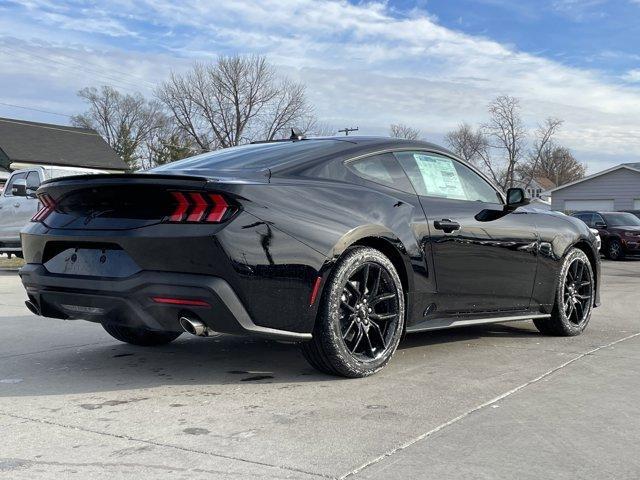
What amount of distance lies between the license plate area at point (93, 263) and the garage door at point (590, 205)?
38146 millimetres

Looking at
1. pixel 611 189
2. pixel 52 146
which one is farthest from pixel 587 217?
pixel 52 146

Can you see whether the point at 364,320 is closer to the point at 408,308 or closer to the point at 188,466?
the point at 408,308

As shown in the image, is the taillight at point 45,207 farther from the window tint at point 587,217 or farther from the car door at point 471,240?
the window tint at point 587,217

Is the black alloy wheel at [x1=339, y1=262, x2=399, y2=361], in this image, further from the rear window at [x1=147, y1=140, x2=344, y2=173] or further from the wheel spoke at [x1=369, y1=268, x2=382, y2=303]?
the rear window at [x1=147, y1=140, x2=344, y2=173]

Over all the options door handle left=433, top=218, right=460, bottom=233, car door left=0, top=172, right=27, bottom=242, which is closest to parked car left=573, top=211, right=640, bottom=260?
car door left=0, top=172, right=27, bottom=242

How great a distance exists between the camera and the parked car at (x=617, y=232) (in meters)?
21.4

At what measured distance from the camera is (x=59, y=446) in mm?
3051

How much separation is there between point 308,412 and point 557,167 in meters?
85.8

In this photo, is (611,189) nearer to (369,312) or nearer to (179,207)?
(369,312)

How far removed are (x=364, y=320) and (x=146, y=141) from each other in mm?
67991

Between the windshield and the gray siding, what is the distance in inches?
604

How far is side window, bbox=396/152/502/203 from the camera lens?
496 cm

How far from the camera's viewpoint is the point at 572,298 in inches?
244

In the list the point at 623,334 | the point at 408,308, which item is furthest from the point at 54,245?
the point at 623,334
